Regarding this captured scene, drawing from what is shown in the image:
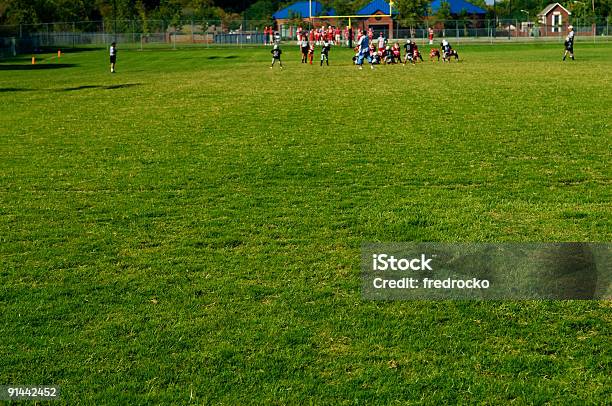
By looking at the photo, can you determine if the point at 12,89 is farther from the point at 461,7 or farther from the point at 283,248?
the point at 461,7

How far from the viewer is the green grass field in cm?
629

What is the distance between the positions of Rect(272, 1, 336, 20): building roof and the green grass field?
94369 mm

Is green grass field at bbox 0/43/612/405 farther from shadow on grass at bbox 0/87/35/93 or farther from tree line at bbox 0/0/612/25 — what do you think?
tree line at bbox 0/0/612/25

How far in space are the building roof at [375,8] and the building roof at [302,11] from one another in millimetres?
4066

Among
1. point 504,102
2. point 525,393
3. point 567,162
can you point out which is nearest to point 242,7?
point 504,102

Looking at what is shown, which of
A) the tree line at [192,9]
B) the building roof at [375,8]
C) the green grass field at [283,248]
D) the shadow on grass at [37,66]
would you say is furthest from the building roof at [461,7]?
the green grass field at [283,248]

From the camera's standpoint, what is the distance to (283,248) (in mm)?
9617

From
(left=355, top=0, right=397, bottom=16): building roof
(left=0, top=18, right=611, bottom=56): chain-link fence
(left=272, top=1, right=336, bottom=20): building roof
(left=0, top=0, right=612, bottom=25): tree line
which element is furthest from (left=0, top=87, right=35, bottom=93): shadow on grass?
(left=355, top=0, right=397, bottom=16): building roof

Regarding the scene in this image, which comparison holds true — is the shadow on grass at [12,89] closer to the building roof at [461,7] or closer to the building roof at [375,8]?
the building roof at [375,8]

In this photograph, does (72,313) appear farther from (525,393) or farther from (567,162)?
(567,162)

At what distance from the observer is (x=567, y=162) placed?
48.2ft

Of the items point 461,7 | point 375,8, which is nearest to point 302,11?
point 375,8

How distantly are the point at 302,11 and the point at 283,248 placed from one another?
383 feet

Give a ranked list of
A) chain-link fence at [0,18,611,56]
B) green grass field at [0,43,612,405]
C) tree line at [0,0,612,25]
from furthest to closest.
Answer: tree line at [0,0,612,25]
chain-link fence at [0,18,611,56]
green grass field at [0,43,612,405]
